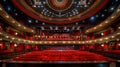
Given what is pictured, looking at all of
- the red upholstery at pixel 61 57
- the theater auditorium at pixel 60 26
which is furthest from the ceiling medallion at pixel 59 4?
the red upholstery at pixel 61 57

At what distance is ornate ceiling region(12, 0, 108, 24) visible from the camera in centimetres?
2012

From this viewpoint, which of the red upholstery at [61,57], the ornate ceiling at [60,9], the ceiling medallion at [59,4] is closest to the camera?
the red upholstery at [61,57]

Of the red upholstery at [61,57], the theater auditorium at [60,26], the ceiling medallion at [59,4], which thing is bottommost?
the red upholstery at [61,57]

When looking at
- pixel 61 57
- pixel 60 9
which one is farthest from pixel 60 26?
pixel 61 57

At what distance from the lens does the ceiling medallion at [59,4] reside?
2339 cm

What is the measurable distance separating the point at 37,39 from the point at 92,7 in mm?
12707

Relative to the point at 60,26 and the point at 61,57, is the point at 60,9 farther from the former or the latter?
the point at 61,57

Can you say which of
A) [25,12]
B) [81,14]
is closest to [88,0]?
[81,14]

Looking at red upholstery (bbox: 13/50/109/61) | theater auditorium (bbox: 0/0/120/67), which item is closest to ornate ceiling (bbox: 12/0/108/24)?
theater auditorium (bbox: 0/0/120/67)

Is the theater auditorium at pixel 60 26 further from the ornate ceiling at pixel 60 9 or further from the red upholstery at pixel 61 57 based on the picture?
the red upholstery at pixel 61 57

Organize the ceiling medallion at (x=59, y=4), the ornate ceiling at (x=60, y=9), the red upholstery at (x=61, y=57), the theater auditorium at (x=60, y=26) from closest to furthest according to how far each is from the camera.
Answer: the red upholstery at (x=61, y=57), the theater auditorium at (x=60, y=26), the ornate ceiling at (x=60, y=9), the ceiling medallion at (x=59, y=4)

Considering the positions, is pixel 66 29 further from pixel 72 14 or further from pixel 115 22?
pixel 115 22

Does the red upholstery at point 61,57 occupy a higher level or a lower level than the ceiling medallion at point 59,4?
lower

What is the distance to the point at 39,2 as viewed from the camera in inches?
868
